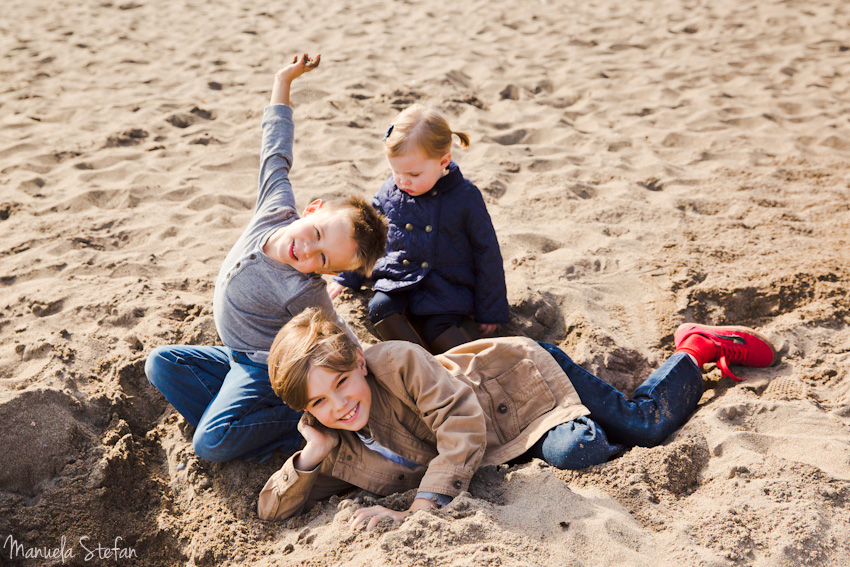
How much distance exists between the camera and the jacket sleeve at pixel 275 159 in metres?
2.83

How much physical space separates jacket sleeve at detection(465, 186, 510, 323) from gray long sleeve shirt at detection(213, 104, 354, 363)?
810 mm

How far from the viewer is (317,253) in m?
2.50

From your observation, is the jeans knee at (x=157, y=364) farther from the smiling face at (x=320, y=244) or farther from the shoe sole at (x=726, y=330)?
the shoe sole at (x=726, y=330)

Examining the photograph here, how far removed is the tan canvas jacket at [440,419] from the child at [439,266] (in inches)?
22.2

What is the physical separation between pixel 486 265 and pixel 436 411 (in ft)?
3.49

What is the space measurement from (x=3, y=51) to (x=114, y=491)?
589cm

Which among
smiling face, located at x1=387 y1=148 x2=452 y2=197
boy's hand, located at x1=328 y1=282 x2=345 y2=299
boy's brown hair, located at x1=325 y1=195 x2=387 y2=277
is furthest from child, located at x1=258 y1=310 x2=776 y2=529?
boy's hand, located at x1=328 y1=282 x2=345 y2=299

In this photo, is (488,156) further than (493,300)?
Yes

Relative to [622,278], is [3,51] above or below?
above

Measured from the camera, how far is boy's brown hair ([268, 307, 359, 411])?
217 cm

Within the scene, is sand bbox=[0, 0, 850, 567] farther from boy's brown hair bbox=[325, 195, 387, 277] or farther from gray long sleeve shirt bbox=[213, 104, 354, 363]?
boy's brown hair bbox=[325, 195, 387, 277]

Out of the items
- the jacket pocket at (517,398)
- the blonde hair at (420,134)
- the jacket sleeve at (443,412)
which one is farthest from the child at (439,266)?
the jacket sleeve at (443,412)

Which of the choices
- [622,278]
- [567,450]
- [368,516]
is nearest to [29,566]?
[368,516]

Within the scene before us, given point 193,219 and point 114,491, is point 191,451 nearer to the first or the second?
point 114,491
